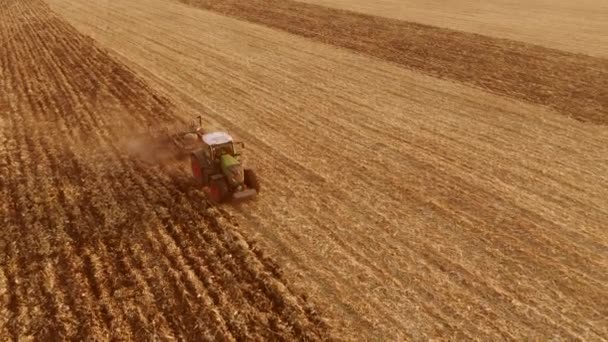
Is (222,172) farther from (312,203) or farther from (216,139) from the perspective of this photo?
(312,203)

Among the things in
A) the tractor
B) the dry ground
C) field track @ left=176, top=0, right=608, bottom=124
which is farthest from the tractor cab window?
the dry ground

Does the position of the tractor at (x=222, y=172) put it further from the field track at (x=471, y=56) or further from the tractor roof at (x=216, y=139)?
the field track at (x=471, y=56)

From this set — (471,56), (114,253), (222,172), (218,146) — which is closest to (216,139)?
(218,146)

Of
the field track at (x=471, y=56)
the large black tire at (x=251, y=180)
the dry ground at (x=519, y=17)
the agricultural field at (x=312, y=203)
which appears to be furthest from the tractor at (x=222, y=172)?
the dry ground at (x=519, y=17)

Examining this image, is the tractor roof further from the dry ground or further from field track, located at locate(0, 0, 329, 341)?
the dry ground

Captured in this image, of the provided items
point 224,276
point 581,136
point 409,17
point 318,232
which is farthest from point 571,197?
point 409,17
